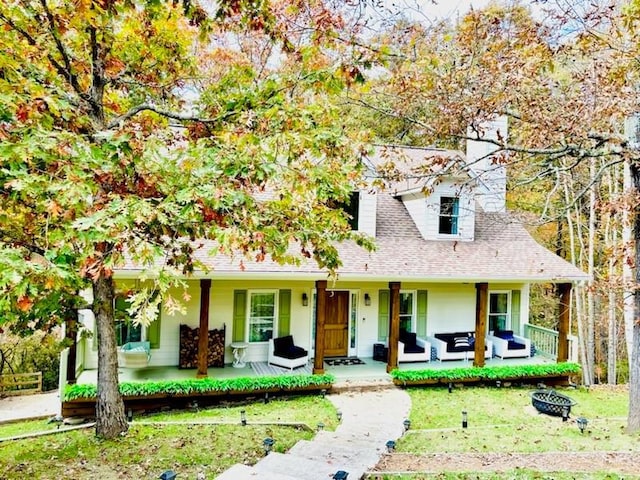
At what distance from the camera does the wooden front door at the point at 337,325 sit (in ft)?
43.1

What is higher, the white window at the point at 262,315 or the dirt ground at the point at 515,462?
the white window at the point at 262,315

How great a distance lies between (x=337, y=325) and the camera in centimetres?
1320

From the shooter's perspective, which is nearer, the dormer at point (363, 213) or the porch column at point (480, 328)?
the porch column at point (480, 328)

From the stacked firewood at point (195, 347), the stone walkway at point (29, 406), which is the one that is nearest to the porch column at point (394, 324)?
the stacked firewood at point (195, 347)

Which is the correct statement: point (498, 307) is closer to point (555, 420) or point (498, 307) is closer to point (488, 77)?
point (555, 420)

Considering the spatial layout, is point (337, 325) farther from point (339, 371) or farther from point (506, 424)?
point (506, 424)

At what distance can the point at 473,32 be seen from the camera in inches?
268

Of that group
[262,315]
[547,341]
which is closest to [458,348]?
[547,341]

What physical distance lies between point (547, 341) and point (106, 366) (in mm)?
11886

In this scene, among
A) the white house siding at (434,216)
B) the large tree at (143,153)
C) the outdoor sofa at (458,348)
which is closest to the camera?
the large tree at (143,153)

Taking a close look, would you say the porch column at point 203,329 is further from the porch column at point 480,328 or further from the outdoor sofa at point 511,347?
the outdoor sofa at point 511,347

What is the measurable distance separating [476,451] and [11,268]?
22.0 ft

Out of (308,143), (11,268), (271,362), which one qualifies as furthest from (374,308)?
(11,268)

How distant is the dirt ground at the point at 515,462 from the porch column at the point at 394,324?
4592 mm
